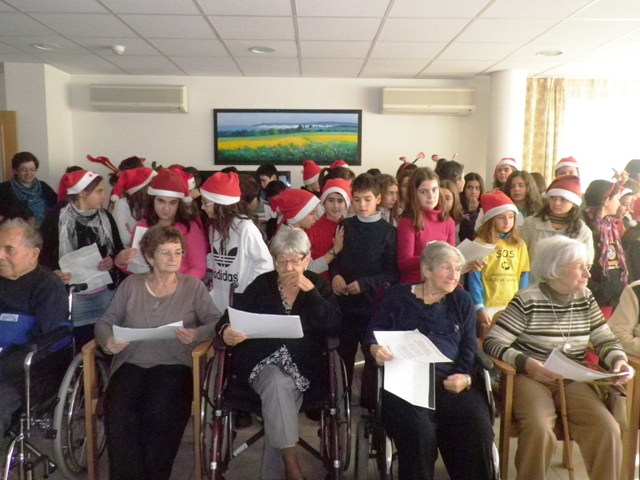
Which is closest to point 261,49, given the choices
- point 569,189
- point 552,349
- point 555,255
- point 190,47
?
point 190,47

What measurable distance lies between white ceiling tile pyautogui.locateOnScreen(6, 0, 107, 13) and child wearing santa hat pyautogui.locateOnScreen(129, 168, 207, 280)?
1.66 metres

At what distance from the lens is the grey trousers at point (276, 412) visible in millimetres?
2102

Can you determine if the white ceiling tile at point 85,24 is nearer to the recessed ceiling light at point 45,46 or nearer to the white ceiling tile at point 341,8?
the recessed ceiling light at point 45,46

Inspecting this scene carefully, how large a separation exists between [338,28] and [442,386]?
3.17 meters

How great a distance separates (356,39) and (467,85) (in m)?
2.40

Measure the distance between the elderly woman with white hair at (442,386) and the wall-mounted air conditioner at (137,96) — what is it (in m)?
4.82

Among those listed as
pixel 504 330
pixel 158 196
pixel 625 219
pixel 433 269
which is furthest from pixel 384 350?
pixel 625 219

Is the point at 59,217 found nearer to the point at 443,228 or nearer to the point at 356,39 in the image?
the point at 443,228

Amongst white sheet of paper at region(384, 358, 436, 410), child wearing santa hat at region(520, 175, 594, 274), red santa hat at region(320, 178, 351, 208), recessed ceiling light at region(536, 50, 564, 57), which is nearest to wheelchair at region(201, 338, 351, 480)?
white sheet of paper at region(384, 358, 436, 410)

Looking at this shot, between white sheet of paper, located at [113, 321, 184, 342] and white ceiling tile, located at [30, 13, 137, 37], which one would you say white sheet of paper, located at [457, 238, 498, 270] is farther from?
white ceiling tile, located at [30, 13, 137, 37]

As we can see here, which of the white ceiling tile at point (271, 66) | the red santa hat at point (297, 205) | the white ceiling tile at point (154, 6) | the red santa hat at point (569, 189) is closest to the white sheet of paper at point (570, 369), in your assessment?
the red santa hat at point (569, 189)

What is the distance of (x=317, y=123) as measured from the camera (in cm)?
644

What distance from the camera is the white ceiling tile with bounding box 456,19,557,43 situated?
158 inches

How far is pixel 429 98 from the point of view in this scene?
6195 mm
